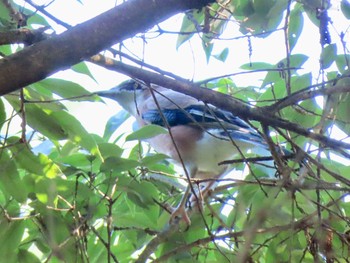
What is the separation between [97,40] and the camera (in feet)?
4.36

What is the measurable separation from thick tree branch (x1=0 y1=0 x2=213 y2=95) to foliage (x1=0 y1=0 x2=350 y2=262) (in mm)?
251

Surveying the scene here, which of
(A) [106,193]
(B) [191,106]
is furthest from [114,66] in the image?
(B) [191,106]

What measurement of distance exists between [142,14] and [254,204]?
29.8 inches

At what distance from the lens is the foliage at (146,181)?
164 centimetres

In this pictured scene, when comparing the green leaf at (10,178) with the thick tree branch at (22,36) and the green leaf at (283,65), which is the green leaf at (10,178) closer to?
the thick tree branch at (22,36)

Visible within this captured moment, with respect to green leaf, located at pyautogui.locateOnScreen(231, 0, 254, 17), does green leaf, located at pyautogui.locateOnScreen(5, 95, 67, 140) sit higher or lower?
lower

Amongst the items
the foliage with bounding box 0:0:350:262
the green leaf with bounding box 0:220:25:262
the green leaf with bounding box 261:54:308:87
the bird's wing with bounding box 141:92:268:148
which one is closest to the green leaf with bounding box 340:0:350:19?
the foliage with bounding box 0:0:350:262

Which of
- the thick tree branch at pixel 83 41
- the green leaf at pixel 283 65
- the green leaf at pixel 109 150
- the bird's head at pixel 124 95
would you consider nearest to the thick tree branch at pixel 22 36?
the thick tree branch at pixel 83 41

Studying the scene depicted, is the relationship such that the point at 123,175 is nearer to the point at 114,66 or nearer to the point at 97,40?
the point at 114,66

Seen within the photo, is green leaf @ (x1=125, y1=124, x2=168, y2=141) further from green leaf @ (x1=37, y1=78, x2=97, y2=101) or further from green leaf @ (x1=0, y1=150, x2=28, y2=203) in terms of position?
green leaf @ (x1=0, y1=150, x2=28, y2=203)

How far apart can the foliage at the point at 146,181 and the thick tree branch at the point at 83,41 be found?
0.25 meters

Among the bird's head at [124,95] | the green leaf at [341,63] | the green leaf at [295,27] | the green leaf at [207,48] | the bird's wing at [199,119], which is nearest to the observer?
the green leaf at [341,63]

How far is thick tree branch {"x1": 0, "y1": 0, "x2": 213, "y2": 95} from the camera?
1277 millimetres

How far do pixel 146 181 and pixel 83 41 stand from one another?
2.19 feet
